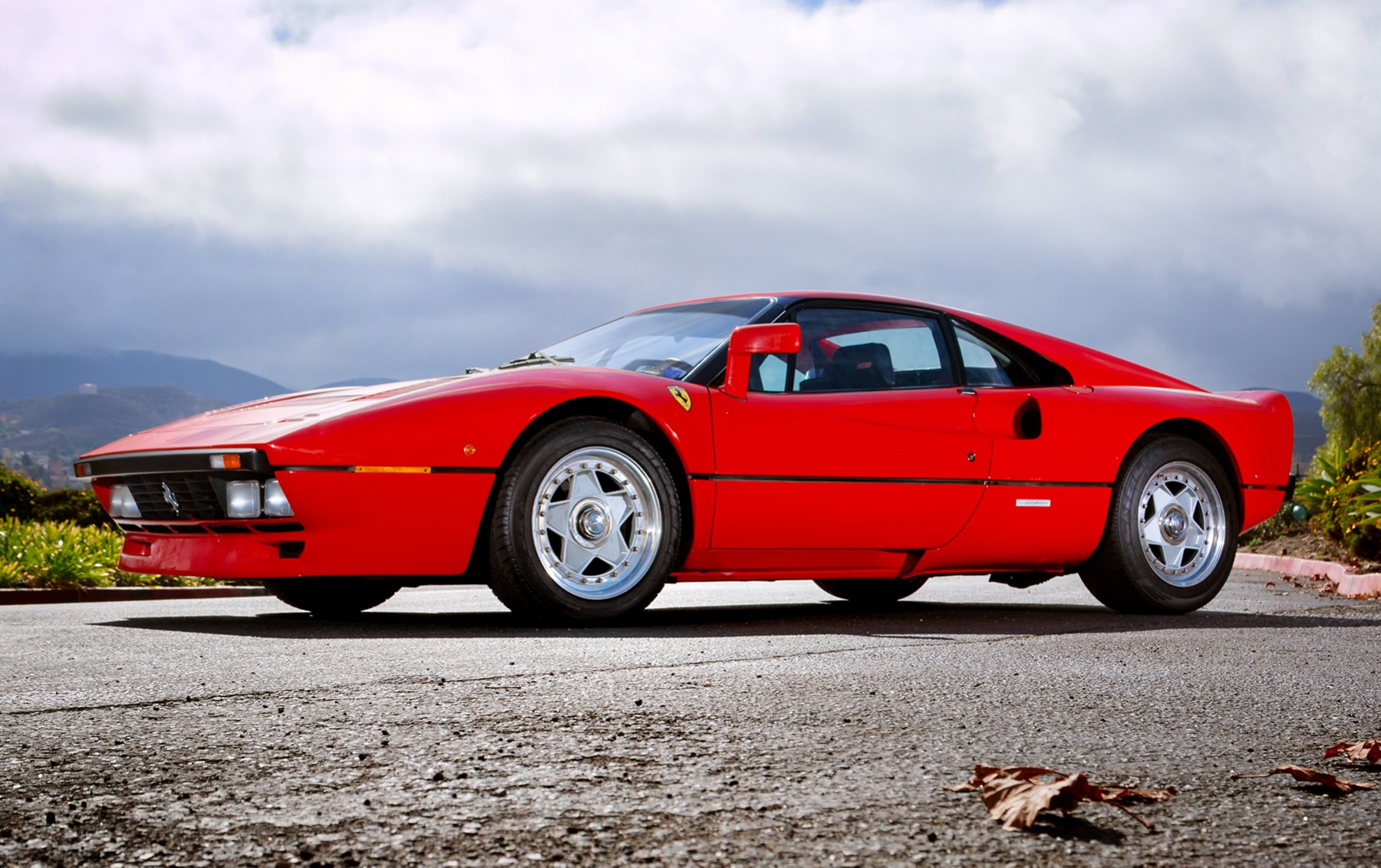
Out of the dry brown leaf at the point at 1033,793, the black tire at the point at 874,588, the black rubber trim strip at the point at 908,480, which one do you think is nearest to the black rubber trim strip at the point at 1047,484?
the black rubber trim strip at the point at 908,480

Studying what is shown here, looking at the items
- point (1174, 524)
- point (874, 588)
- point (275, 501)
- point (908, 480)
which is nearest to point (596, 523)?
point (275, 501)

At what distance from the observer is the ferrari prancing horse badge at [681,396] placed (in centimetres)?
519

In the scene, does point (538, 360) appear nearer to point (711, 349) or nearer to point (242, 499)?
point (711, 349)

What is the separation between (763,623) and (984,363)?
1699 millimetres

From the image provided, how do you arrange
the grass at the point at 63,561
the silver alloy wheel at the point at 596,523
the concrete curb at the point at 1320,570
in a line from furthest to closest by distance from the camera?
the grass at the point at 63,561
the concrete curb at the point at 1320,570
the silver alloy wheel at the point at 596,523

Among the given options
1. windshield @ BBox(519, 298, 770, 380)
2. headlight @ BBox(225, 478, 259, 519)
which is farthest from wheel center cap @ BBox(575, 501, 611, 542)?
headlight @ BBox(225, 478, 259, 519)

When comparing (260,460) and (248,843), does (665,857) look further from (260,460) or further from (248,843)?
(260,460)

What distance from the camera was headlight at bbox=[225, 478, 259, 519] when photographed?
15.6 ft

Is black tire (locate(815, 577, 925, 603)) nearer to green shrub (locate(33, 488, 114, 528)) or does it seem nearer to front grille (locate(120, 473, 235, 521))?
front grille (locate(120, 473, 235, 521))

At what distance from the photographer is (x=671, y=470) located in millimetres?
5215

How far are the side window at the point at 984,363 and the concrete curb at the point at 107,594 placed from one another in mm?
6003

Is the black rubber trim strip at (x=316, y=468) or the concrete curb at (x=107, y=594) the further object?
the concrete curb at (x=107, y=594)

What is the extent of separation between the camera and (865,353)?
19.2 feet

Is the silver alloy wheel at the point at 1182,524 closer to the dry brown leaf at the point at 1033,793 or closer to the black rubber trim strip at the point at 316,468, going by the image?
the black rubber trim strip at the point at 316,468
